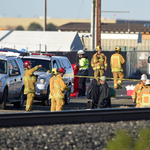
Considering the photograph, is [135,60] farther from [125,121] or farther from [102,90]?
[125,121]

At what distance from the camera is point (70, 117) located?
859 cm

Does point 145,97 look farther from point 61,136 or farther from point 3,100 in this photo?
point 3,100

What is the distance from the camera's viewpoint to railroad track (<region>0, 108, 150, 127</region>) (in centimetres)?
825

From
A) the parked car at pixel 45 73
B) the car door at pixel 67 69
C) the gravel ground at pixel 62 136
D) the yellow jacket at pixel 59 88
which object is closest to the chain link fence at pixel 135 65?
A: the car door at pixel 67 69

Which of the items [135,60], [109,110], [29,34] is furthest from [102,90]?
[29,34]

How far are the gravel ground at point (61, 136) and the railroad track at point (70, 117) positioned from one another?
17 cm

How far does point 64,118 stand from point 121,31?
6496 centimetres

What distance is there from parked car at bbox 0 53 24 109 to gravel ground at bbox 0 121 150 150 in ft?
14.5

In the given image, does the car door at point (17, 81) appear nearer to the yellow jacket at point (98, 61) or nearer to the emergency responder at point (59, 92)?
the emergency responder at point (59, 92)

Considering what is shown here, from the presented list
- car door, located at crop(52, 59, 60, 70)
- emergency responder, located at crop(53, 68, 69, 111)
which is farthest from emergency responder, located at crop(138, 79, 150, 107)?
car door, located at crop(52, 59, 60, 70)

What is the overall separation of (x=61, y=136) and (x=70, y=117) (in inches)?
38.9

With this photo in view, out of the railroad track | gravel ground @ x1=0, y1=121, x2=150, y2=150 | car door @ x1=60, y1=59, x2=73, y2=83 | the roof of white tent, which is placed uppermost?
the roof of white tent

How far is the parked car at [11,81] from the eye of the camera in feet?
40.5

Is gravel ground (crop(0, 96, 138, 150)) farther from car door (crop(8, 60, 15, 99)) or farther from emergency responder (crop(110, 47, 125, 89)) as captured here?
emergency responder (crop(110, 47, 125, 89))
